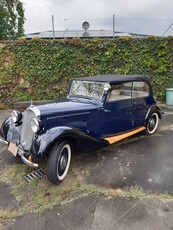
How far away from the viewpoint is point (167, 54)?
8.20 m

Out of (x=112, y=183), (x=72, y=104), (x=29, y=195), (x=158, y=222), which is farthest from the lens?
(x=72, y=104)

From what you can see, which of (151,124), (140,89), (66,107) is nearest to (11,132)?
(66,107)

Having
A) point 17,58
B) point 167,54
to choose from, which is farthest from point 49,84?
point 167,54

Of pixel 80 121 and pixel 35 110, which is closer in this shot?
pixel 35 110

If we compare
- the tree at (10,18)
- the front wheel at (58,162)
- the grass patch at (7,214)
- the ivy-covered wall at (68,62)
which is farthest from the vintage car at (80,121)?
the tree at (10,18)

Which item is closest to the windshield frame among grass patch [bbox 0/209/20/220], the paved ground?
the paved ground

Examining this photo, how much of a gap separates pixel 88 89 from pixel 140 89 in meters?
1.24

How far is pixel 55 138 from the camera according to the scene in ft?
9.93

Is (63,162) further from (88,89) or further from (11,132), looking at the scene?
(88,89)

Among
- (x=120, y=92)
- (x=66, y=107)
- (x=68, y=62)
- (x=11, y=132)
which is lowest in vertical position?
(x=11, y=132)

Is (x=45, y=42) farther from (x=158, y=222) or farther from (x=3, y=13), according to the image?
(x=3, y=13)

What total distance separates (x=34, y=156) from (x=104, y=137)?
4.75ft

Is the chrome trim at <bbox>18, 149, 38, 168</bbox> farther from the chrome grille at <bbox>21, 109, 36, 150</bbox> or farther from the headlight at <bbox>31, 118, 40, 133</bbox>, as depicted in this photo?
the headlight at <bbox>31, 118, 40, 133</bbox>

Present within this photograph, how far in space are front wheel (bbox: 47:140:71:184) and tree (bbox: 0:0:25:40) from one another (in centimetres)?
1616
